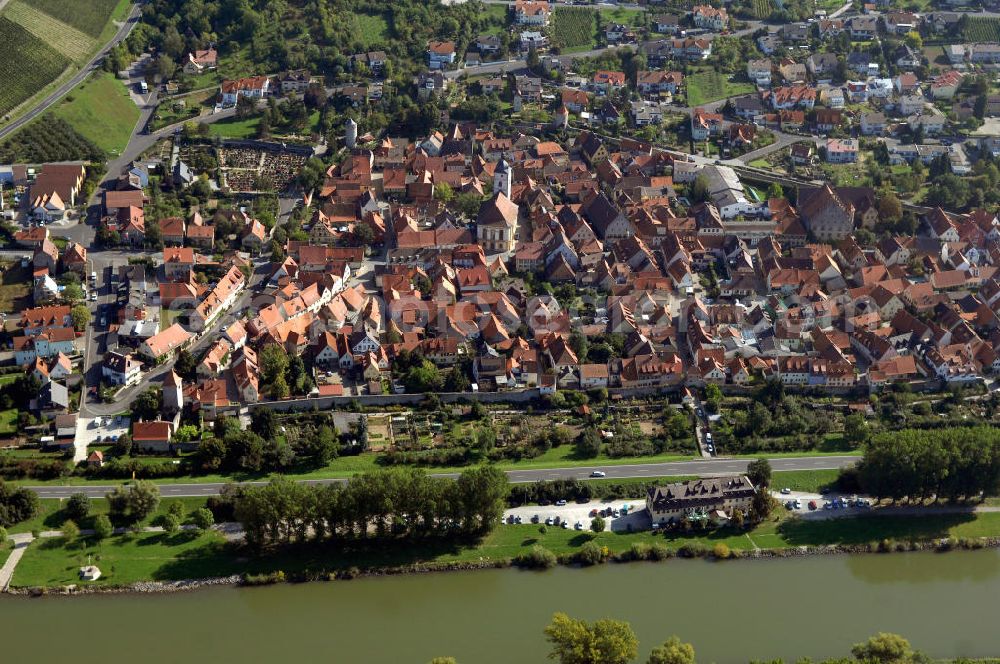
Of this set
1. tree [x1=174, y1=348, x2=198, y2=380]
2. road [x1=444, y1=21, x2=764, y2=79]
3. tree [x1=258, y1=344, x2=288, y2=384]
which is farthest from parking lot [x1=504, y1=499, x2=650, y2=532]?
road [x1=444, y1=21, x2=764, y2=79]

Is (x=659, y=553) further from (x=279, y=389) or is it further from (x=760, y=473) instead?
(x=279, y=389)

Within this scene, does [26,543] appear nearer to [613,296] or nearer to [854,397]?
[613,296]

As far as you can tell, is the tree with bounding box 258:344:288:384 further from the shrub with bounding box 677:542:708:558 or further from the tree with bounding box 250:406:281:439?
the shrub with bounding box 677:542:708:558

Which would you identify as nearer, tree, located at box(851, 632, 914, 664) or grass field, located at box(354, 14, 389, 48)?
tree, located at box(851, 632, 914, 664)

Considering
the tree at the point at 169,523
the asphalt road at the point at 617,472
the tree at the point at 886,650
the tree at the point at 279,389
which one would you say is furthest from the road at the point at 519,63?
the tree at the point at 886,650

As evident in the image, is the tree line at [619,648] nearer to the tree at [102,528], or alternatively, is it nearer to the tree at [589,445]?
the tree at [589,445]
